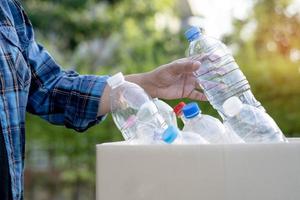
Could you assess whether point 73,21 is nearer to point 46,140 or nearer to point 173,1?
point 46,140

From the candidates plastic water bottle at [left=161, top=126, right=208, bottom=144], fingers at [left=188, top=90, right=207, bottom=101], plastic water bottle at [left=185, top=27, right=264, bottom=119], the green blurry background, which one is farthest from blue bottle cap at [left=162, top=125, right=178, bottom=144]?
the green blurry background

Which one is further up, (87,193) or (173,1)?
(173,1)

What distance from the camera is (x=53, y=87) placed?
1.73m

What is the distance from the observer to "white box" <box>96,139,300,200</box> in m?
1.18

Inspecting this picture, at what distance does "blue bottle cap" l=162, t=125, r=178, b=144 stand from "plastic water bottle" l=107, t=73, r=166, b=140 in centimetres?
9

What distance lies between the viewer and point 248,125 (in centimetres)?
131

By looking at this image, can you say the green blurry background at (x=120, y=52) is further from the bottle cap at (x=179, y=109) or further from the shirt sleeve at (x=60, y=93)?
the bottle cap at (x=179, y=109)

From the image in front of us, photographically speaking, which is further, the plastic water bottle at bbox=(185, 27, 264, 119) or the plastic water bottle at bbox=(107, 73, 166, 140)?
the plastic water bottle at bbox=(185, 27, 264, 119)

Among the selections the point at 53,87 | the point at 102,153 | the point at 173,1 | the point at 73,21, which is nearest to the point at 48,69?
the point at 53,87

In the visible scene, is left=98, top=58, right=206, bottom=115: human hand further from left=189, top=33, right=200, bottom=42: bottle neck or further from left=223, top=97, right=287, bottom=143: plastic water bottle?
→ left=223, top=97, right=287, bottom=143: plastic water bottle

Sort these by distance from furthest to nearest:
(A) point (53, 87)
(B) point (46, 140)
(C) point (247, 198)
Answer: (B) point (46, 140) → (A) point (53, 87) → (C) point (247, 198)

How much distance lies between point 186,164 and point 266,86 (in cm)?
337

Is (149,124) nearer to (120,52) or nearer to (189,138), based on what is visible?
(189,138)

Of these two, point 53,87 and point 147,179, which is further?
point 53,87
